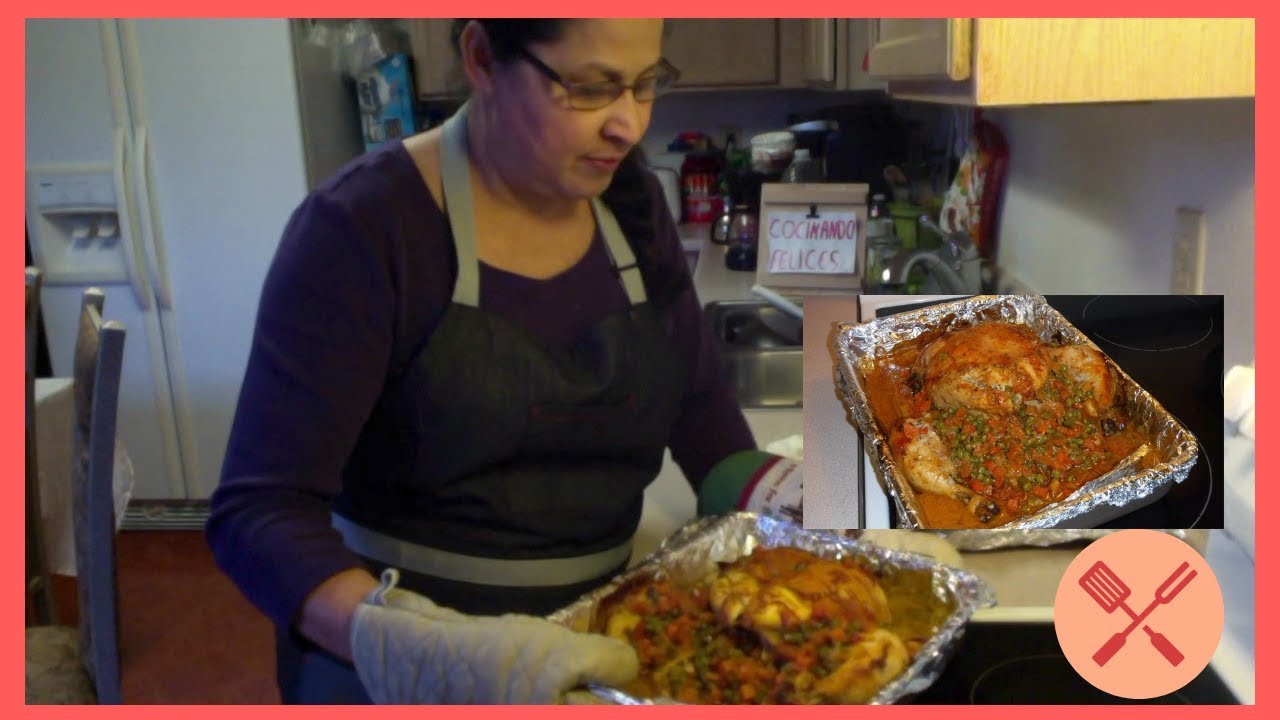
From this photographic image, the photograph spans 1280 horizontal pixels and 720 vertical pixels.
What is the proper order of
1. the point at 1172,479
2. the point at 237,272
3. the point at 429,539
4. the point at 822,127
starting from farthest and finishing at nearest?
1. the point at 237,272
2. the point at 822,127
3. the point at 429,539
4. the point at 1172,479

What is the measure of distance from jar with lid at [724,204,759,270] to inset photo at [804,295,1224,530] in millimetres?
571

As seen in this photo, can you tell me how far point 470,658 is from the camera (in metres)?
0.39

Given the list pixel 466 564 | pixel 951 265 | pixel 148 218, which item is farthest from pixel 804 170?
pixel 148 218

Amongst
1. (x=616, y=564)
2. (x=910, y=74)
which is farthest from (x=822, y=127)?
(x=616, y=564)

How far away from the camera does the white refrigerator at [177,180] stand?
125 cm

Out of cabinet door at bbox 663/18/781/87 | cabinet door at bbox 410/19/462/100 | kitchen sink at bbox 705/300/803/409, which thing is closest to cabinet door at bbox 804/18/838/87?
cabinet door at bbox 663/18/781/87

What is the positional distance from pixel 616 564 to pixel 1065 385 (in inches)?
10.3

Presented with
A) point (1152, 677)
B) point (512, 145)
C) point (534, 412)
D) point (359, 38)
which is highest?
point (359, 38)

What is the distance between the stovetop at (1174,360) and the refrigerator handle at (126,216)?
112 centimetres

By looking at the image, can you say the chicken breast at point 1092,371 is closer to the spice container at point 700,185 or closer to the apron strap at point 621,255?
the apron strap at point 621,255

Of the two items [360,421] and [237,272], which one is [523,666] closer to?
[360,421]

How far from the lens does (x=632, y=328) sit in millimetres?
506

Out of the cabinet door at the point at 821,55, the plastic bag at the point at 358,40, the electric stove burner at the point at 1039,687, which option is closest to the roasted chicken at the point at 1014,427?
the electric stove burner at the point at 1039,687

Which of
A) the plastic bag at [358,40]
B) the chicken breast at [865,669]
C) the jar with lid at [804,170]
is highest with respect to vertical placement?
the plastic bag at [358,40]
